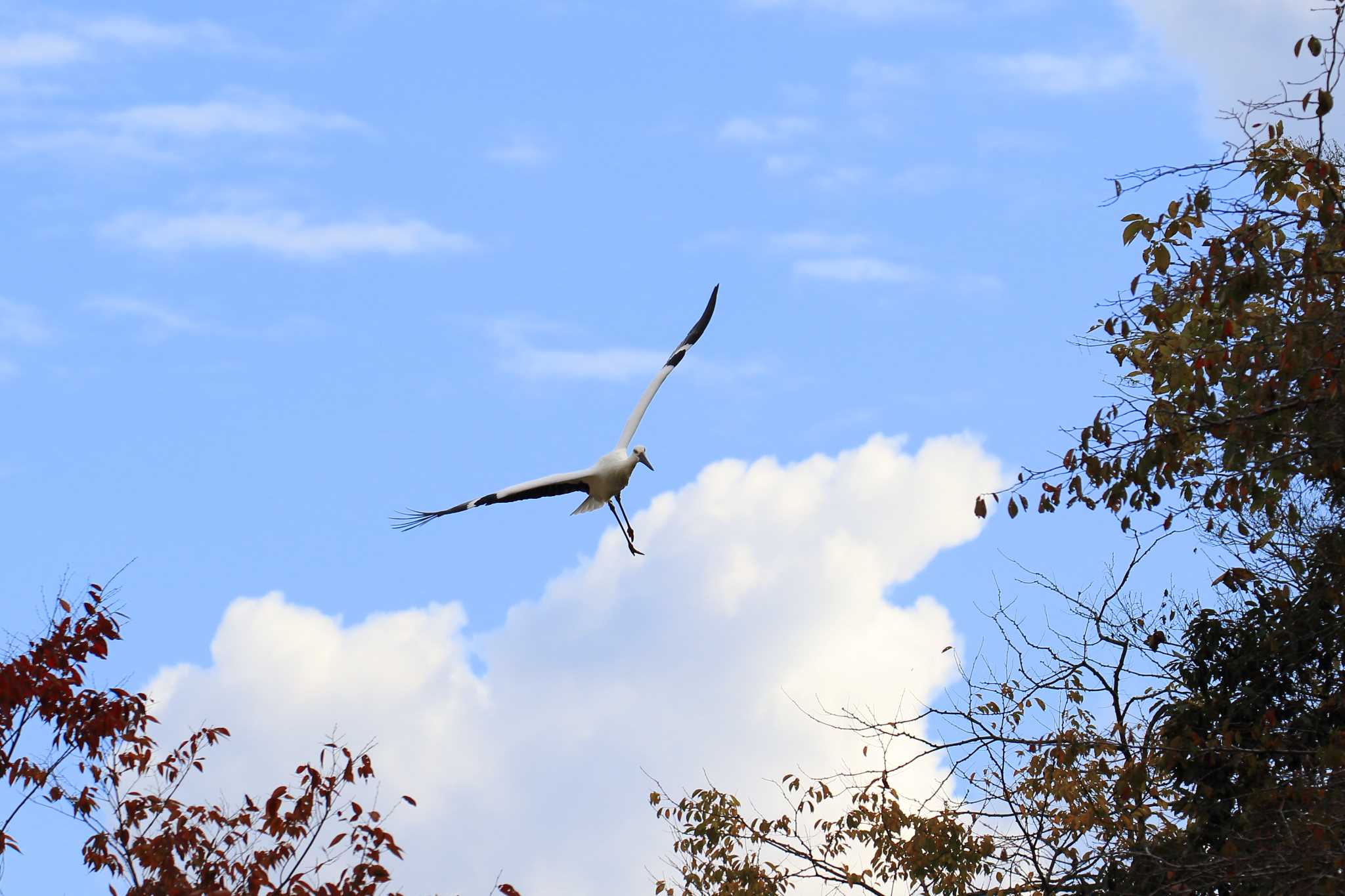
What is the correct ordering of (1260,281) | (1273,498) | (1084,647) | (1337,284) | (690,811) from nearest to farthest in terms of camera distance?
(1260,281) < (1337,284) < (1273,498) < (1084,647) < (690,811)

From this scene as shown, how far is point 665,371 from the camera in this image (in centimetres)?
1562

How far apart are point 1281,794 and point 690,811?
5.69 meters

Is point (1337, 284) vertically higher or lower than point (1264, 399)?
higher

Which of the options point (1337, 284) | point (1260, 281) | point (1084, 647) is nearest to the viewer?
point (1260, 281)

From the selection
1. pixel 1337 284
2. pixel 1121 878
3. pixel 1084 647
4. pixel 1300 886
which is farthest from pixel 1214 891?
pixel 1337 284

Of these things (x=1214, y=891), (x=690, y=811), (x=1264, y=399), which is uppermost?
(x=690, y=811)

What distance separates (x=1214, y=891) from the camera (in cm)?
854

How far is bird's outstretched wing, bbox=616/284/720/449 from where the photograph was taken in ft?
48.1

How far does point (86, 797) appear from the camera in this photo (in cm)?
896

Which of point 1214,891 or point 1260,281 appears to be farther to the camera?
point 1214,891

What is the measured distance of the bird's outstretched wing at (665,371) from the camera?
14.7 metres

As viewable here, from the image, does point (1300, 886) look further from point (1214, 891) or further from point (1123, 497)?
point (1123, 497)

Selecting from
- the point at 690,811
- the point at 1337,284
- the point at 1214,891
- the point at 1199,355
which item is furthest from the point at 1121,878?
the point at 690,811

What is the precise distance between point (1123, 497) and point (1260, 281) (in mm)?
1869
